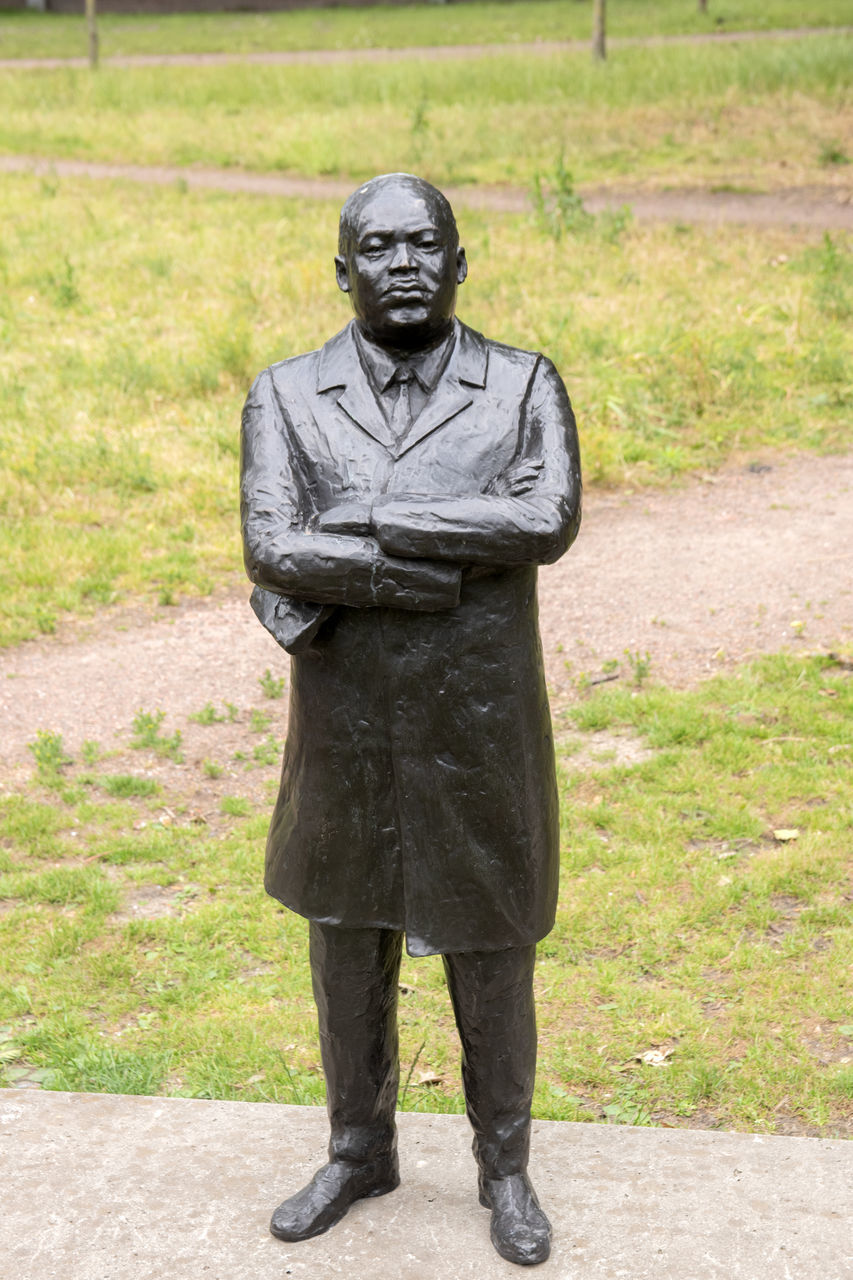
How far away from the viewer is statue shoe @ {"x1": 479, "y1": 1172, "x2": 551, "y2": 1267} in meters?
3.08

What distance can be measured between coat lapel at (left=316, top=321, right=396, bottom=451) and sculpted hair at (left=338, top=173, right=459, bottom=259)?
0.62ft

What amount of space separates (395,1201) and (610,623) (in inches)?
168

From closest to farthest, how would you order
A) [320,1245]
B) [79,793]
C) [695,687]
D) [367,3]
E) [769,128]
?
[320,1245] < [79,793] < [695,687] < [769,128] < [367,3]

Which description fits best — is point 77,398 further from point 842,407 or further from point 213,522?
point 842,407

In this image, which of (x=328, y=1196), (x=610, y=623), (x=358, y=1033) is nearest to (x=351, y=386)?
(x=358, y=1033)

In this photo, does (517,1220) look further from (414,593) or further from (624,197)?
(624,197)

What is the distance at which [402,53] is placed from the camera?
28375mm

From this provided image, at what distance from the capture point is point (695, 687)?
661 cm

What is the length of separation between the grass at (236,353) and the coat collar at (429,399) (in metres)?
4.58

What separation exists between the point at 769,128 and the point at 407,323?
16.6 metres

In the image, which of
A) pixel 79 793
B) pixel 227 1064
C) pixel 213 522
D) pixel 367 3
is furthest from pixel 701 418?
pixel 367 3

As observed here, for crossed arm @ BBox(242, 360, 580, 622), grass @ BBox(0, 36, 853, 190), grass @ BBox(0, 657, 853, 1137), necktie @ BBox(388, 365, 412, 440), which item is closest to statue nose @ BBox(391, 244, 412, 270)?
necktie @ BBox(388, 365, 412, 440)

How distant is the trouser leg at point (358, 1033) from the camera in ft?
10.3

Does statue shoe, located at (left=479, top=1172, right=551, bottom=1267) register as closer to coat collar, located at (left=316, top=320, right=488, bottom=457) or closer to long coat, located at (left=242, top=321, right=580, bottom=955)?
long coat, located at (left=242, top=321, right=580, bottom=955)
